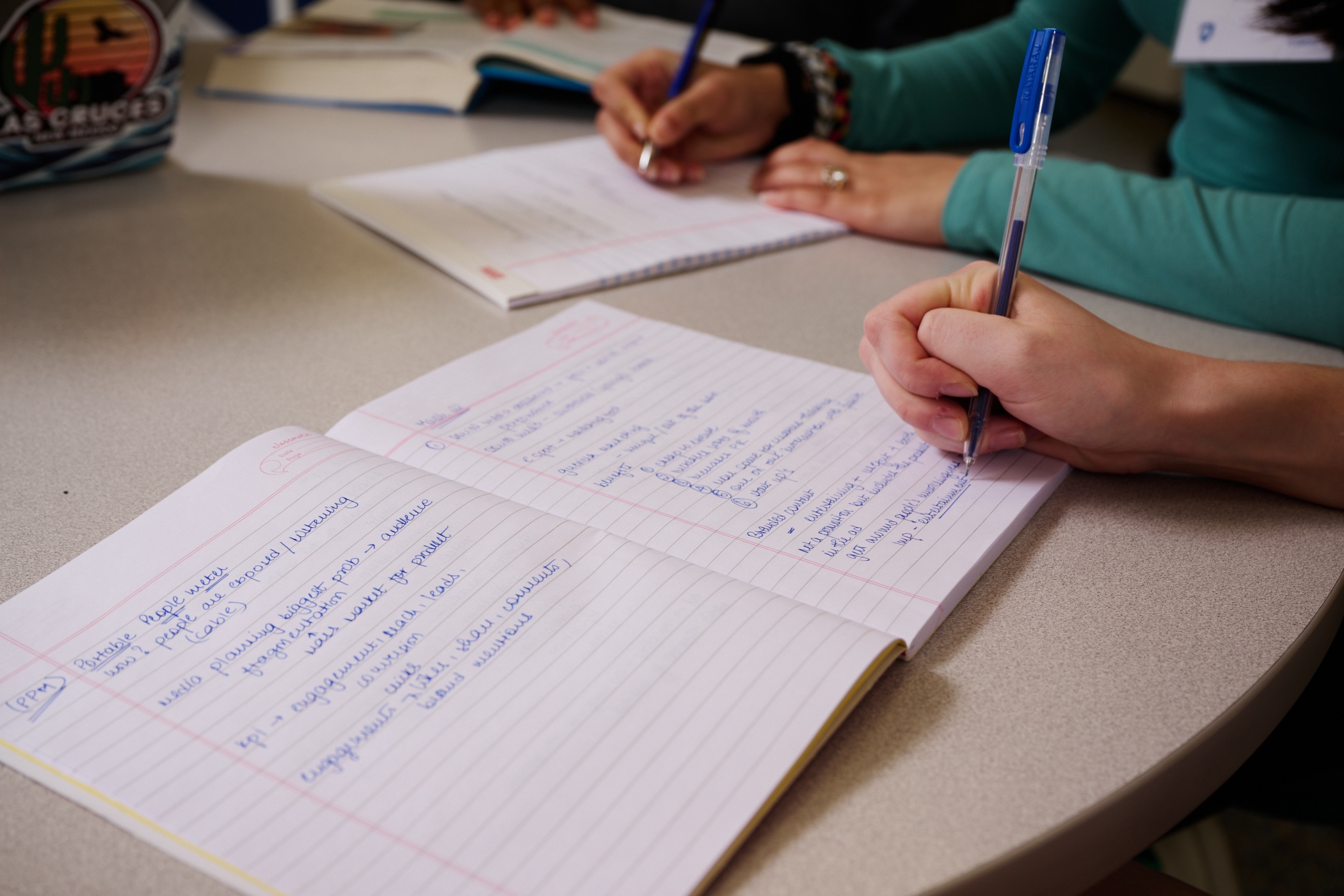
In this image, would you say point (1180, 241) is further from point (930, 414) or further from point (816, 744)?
point (816, 744)

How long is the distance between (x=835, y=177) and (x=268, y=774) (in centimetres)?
66

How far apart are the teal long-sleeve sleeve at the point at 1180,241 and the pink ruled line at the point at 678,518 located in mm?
396

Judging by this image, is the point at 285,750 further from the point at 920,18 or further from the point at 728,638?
the point at 920,18

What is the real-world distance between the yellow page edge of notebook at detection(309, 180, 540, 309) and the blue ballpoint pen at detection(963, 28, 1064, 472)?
12.1 inches

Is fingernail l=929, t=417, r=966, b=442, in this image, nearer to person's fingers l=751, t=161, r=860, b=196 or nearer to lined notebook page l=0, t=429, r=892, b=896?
lined notebook page l=0, t=429, r=892, b=896

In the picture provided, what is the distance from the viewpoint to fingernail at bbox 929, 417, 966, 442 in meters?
0.47

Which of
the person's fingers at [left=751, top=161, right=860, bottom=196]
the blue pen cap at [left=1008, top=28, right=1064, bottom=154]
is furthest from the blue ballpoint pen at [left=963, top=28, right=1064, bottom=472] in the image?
the person's fingers at [left=751, top=161, right=860, bottom=196]

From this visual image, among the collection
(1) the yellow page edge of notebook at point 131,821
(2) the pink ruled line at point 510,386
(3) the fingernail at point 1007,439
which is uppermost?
(3) the fingernail at point 1007,439

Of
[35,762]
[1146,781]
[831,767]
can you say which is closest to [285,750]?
[35,762]

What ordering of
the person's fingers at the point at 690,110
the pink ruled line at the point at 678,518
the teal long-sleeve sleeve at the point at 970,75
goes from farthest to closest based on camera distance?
the teal long-sleeve sleeve at the point at 970,75 → the person's fingers at the point at 690,110 → the pink ruled line at the point at 678,518

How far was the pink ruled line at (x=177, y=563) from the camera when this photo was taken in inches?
13.9

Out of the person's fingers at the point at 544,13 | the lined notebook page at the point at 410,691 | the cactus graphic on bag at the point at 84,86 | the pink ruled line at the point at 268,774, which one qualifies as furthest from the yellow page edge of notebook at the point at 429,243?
the person's fingers at the point at 544,13

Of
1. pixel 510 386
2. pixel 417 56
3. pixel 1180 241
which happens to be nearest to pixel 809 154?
pixel 1180 241

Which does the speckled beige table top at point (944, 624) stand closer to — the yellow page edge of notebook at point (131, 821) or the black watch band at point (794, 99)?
the yellow page edge of notebook at point (131, 821)
